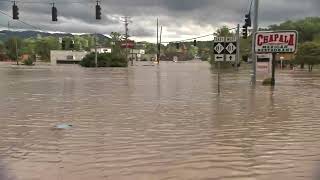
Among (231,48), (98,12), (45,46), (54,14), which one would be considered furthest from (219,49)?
(45,46)

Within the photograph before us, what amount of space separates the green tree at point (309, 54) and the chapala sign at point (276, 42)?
173 ft

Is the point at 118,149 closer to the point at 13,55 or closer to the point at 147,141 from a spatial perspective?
the point at 147,141

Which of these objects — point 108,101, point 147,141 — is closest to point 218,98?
point 108,101

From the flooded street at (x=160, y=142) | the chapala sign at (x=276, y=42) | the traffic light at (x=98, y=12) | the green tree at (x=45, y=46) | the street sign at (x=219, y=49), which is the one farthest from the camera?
the green tree at (x=45, y=46)

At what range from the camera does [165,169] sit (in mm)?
8195

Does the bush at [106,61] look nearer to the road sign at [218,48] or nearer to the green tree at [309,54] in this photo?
the green tree at [309,54]

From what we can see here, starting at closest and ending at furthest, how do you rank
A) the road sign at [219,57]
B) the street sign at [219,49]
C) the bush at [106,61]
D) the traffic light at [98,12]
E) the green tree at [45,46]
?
1. the road sign at [219,57]
2. the street sign at [219,49]
3. the traffic light at [98,12]
4. the bush at [106,61]
5. the green tree at [45,46]

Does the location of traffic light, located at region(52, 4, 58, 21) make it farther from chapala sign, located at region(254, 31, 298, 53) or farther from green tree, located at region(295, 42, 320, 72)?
green tree, located at region(295, 42, 320, 72)

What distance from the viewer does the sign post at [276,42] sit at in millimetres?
31734

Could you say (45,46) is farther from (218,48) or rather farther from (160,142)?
(160,142)

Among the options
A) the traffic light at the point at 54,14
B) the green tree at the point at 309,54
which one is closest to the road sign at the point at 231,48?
the traffic light at the point at 54,14

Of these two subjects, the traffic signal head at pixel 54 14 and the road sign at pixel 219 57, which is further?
the traffic signal head at pixel 54 14

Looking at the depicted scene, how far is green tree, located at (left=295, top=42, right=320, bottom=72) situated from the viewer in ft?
276

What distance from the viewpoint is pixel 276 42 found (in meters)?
32.2
